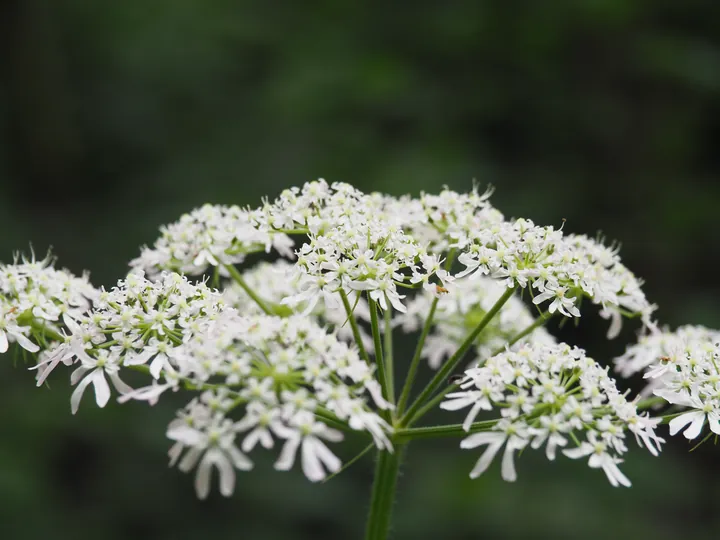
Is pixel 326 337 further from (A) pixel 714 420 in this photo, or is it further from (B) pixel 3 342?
(A) pixel 714 420

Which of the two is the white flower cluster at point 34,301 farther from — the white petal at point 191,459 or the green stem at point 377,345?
the green stem at point 377,345

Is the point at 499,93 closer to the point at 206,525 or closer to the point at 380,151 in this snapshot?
the point at 380,151

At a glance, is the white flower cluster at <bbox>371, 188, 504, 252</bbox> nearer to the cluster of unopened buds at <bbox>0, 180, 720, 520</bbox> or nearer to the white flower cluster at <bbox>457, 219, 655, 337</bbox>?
the cluster of unopened buds at <bbox>0, 180, 720, 520</bbox>

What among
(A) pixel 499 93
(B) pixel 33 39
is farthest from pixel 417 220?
(B) pixel 33 39

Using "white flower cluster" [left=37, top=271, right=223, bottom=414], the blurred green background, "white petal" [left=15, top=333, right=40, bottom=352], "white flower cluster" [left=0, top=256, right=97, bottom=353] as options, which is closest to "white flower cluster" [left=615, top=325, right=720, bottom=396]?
"white flower cluster" [left=37, top=271, right=223, bottom=414]

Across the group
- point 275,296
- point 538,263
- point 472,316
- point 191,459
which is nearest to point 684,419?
point 538,263

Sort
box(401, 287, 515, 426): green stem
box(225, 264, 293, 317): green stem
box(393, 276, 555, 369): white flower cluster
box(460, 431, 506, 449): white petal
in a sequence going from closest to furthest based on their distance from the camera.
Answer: box(460, 431, 506, 449): white petal → box(401, 287, 515, 426): green stem → box(225, 264, 293, 317): green stem → box(393, 276, 555, 369): white flower cluster

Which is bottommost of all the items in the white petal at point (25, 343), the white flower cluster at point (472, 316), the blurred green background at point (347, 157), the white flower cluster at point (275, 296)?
the white petal at point (25, 343)

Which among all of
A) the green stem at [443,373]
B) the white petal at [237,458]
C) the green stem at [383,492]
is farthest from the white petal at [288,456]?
the green stem at [383,492]
